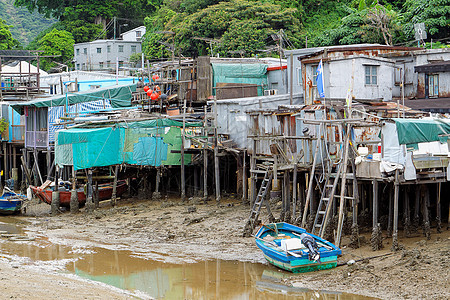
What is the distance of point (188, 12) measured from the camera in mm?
59125

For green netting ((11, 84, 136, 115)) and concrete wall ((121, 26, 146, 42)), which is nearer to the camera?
green netting ((11, 84, 136, 115))

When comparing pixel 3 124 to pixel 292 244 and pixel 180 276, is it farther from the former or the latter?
pixel 292 244

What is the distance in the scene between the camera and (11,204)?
35.2 meters

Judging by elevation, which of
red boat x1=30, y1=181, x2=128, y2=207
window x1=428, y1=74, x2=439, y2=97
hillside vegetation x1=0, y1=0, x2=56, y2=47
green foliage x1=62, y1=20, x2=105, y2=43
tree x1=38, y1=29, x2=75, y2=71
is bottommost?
red boat x1=30, y1=181, x2=128, y2=207

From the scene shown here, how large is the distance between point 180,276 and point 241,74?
19767mm

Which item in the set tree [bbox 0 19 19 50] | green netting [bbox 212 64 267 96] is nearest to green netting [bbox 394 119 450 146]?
green netting [bbox 212 64 267 96]

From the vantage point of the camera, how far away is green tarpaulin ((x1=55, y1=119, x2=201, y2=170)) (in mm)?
34875

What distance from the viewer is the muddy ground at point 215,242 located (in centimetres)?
1909

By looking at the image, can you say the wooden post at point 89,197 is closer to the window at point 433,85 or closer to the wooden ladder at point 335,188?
the wooden ladder at point 335,188

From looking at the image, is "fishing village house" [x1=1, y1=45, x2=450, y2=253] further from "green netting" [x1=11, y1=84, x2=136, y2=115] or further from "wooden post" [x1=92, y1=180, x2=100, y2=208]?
"wooden post" [x1=92, y1=180, x2=100, y2=208]

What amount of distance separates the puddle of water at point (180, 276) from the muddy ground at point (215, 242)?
0.58 m

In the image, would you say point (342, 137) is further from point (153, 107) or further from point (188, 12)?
point (188, 12)

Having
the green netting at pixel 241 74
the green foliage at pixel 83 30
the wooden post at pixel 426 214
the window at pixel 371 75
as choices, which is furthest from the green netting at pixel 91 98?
the green foliage at pixel 83 30

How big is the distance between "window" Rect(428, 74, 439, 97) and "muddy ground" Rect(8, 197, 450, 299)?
30.8 ft
